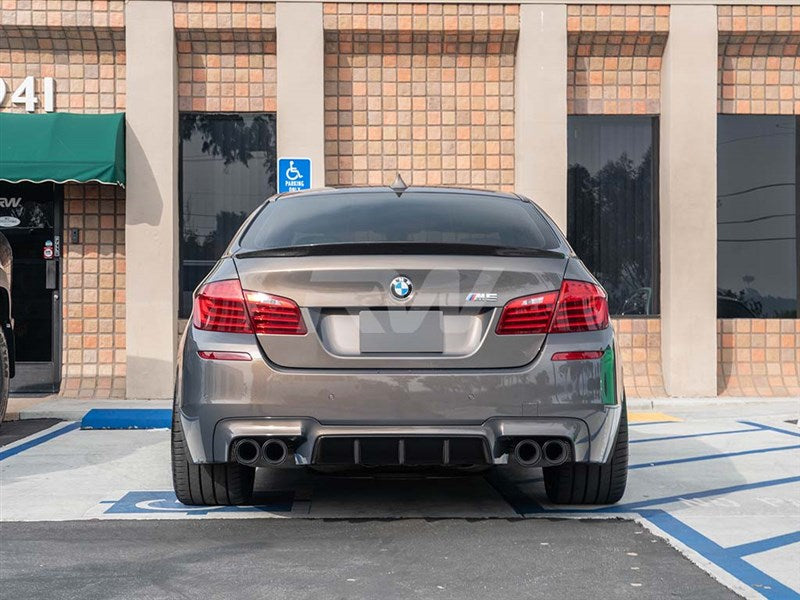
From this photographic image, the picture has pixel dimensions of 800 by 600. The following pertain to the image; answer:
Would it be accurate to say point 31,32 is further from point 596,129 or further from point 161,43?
point 596,129

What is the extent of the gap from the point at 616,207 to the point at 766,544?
9.43 meters

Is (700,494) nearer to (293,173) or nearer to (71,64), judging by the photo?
(293,173)

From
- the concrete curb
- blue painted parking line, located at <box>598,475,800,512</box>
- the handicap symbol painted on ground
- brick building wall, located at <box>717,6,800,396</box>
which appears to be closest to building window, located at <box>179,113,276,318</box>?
the concrete curb

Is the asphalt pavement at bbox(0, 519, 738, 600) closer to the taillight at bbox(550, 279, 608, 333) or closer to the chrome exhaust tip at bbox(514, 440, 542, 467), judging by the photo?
the chrome exhaust tip at bbox(514, 440, 542, 467)

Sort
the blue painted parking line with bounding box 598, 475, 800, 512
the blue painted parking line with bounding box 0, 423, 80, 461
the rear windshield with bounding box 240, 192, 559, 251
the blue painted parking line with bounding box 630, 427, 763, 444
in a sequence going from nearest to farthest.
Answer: the rear windshield with bounding box 240, 192, 559, 251
the blue painted parking line with bounding box 598, 475, 800, 512
the blue painted parking line with bounding box 0, 423, 80, 461
the blue painted parking line with bounding box 630, 427, 763, 444

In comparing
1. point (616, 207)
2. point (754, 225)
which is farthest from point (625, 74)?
point (754, 225)

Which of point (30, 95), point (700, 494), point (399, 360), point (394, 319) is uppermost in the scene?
point (30, 95)

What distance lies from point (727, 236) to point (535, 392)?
9.73 meters

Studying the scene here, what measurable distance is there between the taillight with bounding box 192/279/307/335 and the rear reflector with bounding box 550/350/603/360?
109cm

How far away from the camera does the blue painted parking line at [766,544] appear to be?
449 centimetres

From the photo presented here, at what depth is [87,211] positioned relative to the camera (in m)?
13.3

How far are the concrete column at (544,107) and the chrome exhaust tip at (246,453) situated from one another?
894 cm

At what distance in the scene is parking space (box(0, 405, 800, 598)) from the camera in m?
4.61

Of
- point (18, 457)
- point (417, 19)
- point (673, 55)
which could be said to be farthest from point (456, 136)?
point (18, 457)
